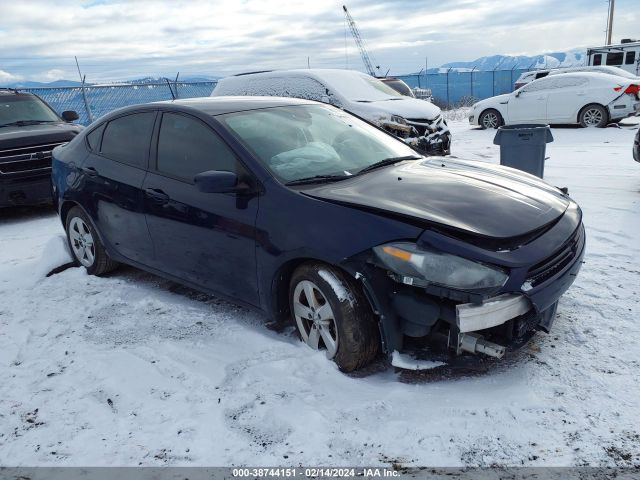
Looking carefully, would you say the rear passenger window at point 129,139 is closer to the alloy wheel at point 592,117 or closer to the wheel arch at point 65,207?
the wheel arch at point 65,207

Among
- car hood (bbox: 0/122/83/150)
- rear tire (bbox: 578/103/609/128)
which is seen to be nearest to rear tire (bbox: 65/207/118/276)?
car hood (bbox: 0/122/83/150)

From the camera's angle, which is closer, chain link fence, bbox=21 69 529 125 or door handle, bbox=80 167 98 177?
door handle, bbox=80 167 98 177

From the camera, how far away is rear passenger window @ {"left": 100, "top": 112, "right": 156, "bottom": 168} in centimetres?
413

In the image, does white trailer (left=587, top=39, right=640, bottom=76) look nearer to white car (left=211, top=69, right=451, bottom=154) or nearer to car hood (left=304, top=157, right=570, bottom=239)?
white car (left=211, top=69, right=451, bottom=154)

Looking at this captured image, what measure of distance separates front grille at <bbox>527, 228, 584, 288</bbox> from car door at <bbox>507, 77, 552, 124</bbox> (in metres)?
12.0

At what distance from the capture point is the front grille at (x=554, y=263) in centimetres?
269

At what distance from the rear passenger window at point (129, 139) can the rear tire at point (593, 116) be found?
40.8 feet

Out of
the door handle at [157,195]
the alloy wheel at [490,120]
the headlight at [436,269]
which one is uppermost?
the door handle at [157,195]

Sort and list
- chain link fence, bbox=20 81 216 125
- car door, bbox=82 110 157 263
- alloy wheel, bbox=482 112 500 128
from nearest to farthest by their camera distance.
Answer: car door, bbox=82 110 157 263, alloy wheel, bbox=482 112 500 128, chain link fence, bbox=20 81 216 125

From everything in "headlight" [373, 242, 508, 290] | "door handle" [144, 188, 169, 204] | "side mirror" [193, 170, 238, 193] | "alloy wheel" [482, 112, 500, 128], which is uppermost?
"side mirror" [193, 170, 238, 193]

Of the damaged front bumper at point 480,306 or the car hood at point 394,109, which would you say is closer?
the damaged front bumper at point 480,306

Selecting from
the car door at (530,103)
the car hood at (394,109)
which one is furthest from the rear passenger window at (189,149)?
the car door at (530,103)

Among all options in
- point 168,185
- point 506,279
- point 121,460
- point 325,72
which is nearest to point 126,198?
point 168,185

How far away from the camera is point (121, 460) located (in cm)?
244
